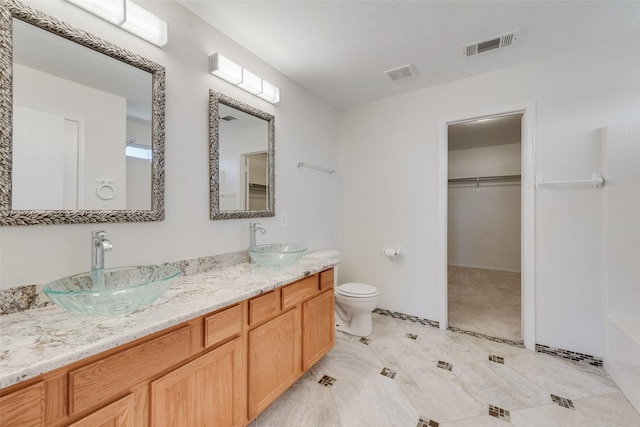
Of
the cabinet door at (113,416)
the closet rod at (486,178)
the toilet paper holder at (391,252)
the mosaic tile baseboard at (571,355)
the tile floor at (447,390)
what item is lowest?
the tile floor at (447,390)

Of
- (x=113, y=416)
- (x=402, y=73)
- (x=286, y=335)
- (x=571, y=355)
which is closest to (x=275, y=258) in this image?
(x=286, y=335)

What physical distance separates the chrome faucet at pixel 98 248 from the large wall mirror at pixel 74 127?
8 cm

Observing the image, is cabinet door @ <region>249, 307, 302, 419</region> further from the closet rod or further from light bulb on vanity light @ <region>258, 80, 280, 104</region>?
the closet rod

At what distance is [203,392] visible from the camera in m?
1.13

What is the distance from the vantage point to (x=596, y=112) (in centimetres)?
200

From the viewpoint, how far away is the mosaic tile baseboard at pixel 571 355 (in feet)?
6.55

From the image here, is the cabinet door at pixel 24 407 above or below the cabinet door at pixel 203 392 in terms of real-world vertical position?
above

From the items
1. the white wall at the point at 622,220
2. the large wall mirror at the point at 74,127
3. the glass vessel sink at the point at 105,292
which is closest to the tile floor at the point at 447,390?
the white wall at the point at 622,220

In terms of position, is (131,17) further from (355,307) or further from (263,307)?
(355,307)

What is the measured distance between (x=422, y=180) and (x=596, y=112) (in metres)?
1.31

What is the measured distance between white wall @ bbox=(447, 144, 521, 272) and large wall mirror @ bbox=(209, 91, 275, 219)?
14.2 feet

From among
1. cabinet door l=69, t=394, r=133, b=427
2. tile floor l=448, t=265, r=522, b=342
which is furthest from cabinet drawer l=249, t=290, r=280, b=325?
tile floor l=448, t=265, r=522, b=342

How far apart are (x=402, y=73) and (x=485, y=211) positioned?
3.81 meters

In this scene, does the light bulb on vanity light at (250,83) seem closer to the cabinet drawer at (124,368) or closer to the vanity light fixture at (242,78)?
the vanity light fixture at (242,78)
